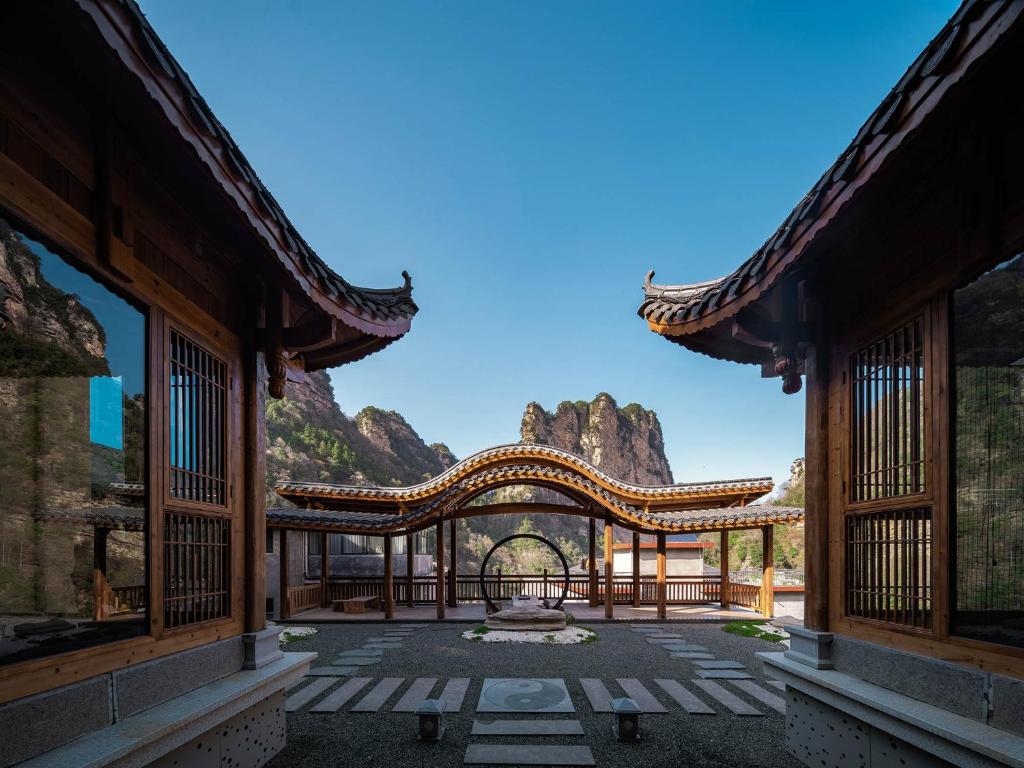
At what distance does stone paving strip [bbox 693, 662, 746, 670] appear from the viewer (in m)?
8.84

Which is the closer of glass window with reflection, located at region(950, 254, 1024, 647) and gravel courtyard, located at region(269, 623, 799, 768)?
glass window with reflection, located at region(950, 254, 1024, 647)

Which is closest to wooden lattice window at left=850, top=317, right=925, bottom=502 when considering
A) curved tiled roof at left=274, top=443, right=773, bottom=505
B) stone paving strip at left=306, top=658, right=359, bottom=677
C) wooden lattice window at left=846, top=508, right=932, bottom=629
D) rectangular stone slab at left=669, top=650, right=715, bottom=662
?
wooden lattice window at left=846, top=508, right=932, bottom=629

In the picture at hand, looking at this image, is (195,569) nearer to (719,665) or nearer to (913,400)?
(913,400)

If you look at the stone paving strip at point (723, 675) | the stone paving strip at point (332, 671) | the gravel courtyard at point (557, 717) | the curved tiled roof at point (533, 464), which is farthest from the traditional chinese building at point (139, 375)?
the curved tiled roof at point (533, 464)

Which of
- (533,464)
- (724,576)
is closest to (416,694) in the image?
(533,464)

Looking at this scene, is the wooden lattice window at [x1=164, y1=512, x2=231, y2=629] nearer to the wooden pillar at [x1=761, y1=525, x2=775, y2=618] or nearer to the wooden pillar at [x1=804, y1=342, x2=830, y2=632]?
the wooden pillar at [x1=804, y1=342, x2=830, y2=632]

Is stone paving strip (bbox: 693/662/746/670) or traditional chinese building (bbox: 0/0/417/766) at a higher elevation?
traditional chinese building (bbox: 0/0/417/766)

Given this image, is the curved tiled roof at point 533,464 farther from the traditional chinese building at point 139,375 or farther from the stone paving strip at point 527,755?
the stone paving strip at point 527,755

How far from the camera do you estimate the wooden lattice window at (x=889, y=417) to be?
371 centimetres

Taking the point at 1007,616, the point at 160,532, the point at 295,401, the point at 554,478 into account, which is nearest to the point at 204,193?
the point at 160,532

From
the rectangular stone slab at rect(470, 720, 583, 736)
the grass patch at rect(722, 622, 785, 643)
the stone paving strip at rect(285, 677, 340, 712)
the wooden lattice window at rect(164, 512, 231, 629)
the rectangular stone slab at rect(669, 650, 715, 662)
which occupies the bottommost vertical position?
the grass patch at rect(722, 622, 785, 643)

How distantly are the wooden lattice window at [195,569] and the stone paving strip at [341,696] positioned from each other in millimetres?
3089

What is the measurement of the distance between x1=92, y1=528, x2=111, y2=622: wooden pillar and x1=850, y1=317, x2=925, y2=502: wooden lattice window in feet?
26.8

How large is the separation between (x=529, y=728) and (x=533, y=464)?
383 inches
